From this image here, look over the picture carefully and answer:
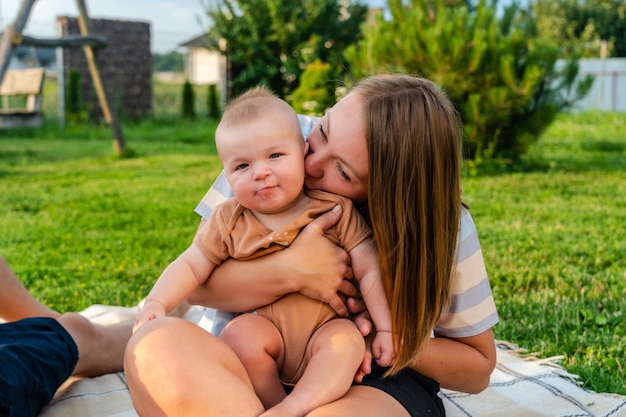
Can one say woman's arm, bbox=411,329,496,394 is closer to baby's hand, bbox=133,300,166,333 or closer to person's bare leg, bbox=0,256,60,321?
baby's hand, bbox=133,300,166,333

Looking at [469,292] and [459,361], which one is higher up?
[469,292]

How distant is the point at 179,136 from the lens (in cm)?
1348

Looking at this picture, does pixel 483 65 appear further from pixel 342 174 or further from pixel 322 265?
pixel 322 265

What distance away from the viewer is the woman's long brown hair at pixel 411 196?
163 cm

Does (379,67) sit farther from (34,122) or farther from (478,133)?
(34,122)

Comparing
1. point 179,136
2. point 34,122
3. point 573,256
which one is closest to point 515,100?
point 573,256

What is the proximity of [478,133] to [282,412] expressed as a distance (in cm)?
687

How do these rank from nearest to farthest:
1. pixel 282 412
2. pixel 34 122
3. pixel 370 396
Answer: pixel 282 412 → pixel 370 396 → pixel 34 122

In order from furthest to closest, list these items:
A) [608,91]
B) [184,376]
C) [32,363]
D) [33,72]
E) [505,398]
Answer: [608,91], [33,72], [505,398], [32,363], [184,376]

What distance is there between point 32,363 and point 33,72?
326 inches

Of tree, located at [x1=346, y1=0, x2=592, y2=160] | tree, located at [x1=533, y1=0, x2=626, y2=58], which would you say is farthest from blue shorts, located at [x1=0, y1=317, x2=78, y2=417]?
tree, located at [x1=533, y1=0, x2=626, y2=58]

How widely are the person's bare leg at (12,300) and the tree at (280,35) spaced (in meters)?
12.9

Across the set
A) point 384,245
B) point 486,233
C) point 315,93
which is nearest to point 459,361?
point 384,245

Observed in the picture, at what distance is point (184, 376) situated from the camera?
4.84ft
